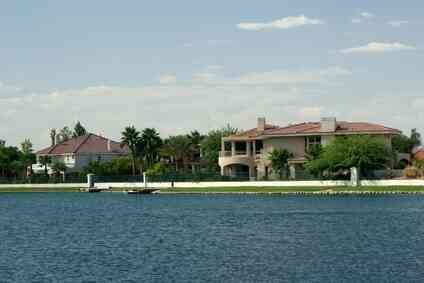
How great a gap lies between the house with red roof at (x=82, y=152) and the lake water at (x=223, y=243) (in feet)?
258

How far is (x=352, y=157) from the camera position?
110500 mm

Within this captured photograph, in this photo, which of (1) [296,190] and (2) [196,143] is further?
(2) [196,143]

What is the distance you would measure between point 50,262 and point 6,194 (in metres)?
105

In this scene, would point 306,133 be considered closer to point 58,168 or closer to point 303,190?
point 303,190

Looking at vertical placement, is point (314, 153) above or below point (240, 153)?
below

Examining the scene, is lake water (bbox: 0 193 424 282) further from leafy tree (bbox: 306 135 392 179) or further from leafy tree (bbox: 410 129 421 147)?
leafy tree (bbox: 410 129 421 147)

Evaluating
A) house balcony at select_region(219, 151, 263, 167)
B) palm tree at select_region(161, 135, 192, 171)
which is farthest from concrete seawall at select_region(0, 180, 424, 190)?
palm tree at select_region(161, 135, 192, 171)

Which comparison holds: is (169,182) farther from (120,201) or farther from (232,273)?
(232,273)

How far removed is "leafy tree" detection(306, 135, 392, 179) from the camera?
110750 millimetres

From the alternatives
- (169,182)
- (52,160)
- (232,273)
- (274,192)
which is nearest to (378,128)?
(274,192)

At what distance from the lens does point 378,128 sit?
124 m

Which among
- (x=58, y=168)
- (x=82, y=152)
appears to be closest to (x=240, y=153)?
(x=58, y=168)

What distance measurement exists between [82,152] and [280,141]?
5427 centimetres

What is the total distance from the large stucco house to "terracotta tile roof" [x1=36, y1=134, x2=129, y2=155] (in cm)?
4202
